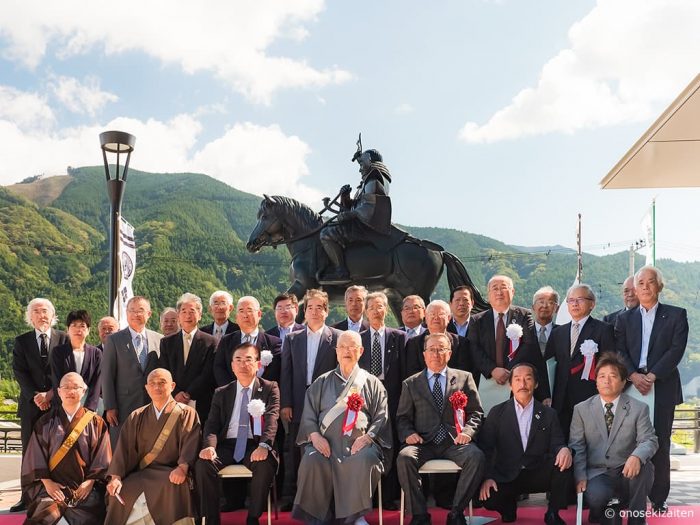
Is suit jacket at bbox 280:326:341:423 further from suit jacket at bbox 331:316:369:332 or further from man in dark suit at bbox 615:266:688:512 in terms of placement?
man in dark suit at bbox 615:266:688:512

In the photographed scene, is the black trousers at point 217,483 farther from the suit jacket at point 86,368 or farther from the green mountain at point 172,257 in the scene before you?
the green mountain at point 172,257

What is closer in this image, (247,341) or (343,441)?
(343,441)

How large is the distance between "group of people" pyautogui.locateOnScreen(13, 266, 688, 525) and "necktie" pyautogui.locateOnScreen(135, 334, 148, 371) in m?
0.01

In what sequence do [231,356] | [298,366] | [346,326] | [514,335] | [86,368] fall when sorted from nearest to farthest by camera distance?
[514,335], [298,366], [231,356], [86,368], [346,326]

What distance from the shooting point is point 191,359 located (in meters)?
6.00

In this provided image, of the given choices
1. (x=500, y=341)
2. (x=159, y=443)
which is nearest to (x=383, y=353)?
(x=500, y=341)

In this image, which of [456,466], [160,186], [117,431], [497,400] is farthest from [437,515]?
[160,186]

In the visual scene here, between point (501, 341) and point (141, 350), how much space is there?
287cm

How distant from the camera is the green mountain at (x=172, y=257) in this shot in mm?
45125

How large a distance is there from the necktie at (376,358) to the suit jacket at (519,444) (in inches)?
39.2

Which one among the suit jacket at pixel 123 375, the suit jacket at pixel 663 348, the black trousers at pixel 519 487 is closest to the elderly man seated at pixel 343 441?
the black trousers at pixel 519 487

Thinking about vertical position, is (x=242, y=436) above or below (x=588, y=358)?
below

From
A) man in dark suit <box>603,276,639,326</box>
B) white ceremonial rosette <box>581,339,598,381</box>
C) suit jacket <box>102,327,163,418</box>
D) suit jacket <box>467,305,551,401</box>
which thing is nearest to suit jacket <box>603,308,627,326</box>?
man in dark suit <box>603,276,639,326</box>

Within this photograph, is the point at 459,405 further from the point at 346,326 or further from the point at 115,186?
the point at 115,186
